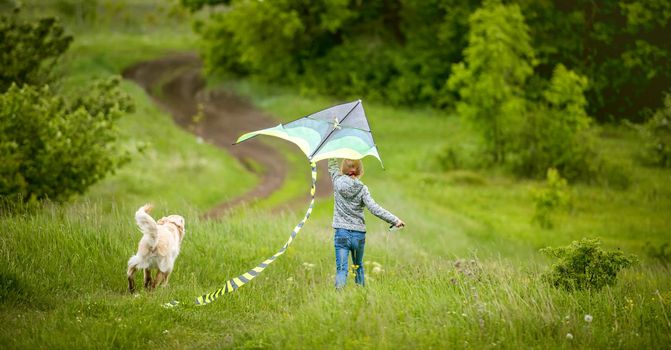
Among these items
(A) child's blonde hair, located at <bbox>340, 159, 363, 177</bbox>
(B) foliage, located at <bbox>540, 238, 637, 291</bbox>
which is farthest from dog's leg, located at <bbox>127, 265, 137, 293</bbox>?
(B) foliage, located at <bbox>540, 238, 637, 291</bbox>

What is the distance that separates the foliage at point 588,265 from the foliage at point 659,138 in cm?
2143

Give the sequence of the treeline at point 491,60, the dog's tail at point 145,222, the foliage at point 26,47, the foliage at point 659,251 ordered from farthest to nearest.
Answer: the treeline at point 491,60 < the foliage at point 26,47 < the foliage at point 659,251 < the dog's tail at point 145,222

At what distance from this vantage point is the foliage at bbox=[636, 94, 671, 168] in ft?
90.8

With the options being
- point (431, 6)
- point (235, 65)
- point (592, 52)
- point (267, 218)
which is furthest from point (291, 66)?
point (267, 218)

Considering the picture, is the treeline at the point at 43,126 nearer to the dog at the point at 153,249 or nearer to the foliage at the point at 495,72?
the dog at the point at 153,249

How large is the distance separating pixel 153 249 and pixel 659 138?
994 inches

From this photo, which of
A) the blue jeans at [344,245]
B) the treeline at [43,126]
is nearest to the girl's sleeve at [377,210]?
the blue jeans at [344,245]

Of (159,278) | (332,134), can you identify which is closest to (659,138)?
(332,134)

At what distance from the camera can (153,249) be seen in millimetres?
8414

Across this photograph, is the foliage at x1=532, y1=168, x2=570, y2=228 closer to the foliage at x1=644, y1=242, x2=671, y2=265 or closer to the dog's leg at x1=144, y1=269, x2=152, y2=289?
the foliage at x1=644, y1=242, x2=671, y2=265

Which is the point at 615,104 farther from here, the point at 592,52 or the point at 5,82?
the point at 5,82

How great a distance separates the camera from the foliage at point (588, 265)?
845 centimetres

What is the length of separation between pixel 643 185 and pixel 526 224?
21.7ft

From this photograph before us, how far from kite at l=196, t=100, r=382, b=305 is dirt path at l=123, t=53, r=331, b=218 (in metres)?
12.7
